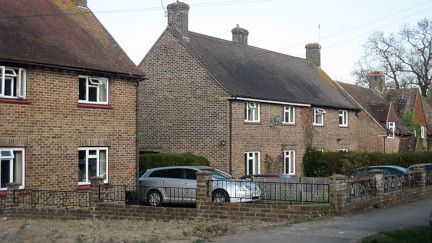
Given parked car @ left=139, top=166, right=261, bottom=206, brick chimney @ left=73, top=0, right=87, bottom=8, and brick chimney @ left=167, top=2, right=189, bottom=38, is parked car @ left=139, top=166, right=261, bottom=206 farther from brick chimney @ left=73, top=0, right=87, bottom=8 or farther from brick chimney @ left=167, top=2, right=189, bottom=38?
brick chimney @ left=167, top=2, right=189, bottom=38

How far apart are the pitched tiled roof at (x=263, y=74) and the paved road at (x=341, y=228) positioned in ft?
42.8

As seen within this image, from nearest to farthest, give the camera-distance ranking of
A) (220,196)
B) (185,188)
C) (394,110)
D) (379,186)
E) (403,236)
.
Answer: (403,236), (185,188), (220,196), (379,186), (394,110)

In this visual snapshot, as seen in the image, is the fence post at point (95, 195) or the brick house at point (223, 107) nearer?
the fence post at point (95, 195)

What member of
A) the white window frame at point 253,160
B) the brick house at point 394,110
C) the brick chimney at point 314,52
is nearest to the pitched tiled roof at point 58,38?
the white window frame at point 253,160

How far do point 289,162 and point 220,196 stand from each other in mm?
15460

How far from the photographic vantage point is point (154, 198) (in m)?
18.1

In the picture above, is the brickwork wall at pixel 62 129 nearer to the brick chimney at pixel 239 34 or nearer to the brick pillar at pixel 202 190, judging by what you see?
the brick pillar at pixel 202 190

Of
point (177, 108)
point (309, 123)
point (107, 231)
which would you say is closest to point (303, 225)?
point (107, 231)

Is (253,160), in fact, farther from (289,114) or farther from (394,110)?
(394,110)

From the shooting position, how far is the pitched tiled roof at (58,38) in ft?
59.2

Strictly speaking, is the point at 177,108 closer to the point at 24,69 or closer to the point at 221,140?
the point at 221,140

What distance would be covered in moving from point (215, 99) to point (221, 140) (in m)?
2.17

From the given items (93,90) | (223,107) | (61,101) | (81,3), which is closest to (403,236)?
(61,101)

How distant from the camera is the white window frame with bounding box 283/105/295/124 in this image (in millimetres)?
30920
